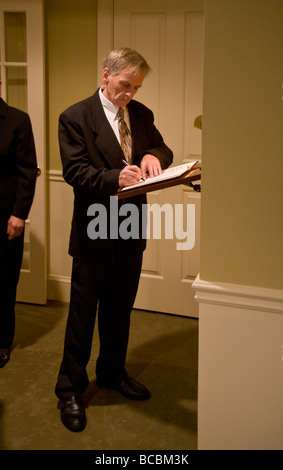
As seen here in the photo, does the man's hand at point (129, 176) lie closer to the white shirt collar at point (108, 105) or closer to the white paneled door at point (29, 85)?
the white shirt collar at point (108, 105)

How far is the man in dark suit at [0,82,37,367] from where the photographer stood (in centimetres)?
280

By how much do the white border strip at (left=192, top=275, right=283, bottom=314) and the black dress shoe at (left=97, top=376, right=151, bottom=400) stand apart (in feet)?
3.82

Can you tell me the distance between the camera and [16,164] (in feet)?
9.37

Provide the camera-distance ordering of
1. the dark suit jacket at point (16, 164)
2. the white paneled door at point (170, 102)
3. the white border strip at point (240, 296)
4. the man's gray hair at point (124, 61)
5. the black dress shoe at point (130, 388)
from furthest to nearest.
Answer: the white paneled door at point (170, 102) < the dark suit jacket at point (16, 164) < the black dress shoe at point (130, 388) < the man's gray hair at point (124, 61) < the white border strip at point (240, 296)

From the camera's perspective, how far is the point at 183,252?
3.52 m

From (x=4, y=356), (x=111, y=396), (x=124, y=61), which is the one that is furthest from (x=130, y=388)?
(x=124, y=61)

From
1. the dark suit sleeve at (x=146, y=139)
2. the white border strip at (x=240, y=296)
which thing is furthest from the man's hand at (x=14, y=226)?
the white border strip at (x=240, y=296)

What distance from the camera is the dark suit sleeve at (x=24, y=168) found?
9.27ft

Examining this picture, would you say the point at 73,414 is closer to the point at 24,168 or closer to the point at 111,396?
the point at 111,396

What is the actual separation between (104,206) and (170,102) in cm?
131

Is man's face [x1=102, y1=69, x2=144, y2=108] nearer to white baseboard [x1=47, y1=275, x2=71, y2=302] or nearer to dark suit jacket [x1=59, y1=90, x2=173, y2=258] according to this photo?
dark suit jacket [x1=59, y1=90, x2=173, y2=258]

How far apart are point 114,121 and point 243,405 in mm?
1265

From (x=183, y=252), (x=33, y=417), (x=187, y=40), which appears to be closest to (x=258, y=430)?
(x=33, y=417)
